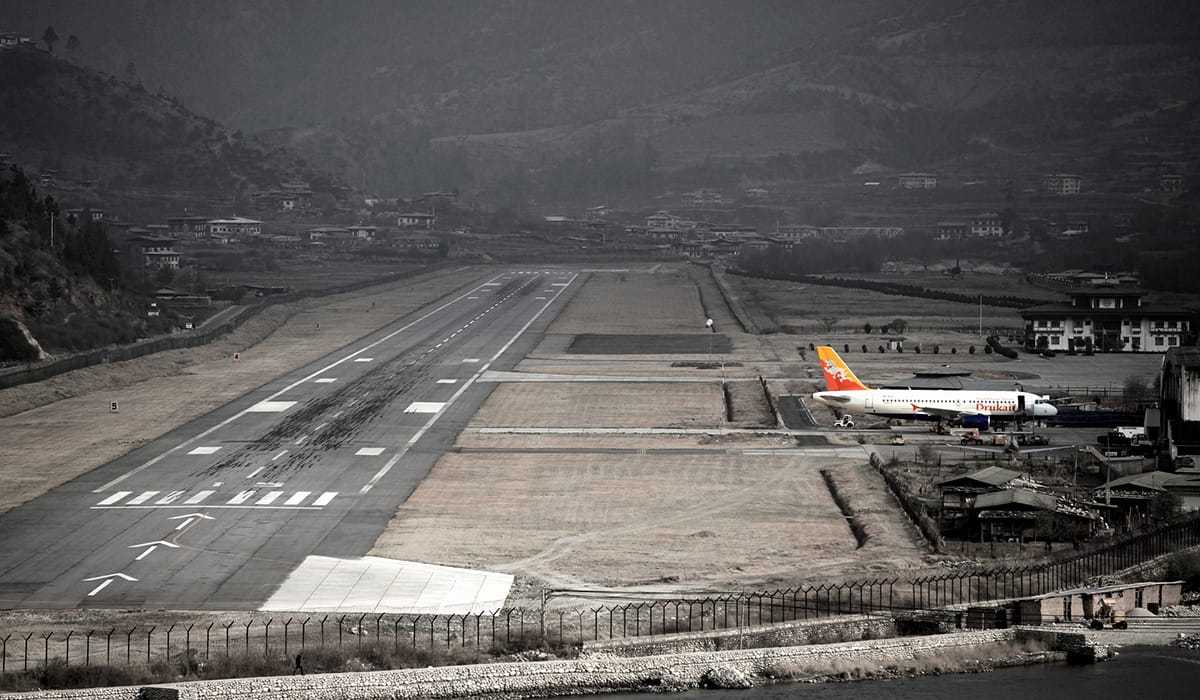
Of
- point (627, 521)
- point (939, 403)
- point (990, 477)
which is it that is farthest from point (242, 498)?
point (939, 403)

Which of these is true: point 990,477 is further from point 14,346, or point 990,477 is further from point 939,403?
point 14,346

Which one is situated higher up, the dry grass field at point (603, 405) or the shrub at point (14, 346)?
the shrub at point (14, 346)

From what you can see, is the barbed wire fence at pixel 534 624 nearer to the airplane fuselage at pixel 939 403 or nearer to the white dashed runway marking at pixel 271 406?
the airplane fuselage at pixel 939 403

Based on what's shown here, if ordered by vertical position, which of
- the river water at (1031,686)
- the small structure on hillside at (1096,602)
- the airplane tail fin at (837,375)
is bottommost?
the river water at (1031,686)

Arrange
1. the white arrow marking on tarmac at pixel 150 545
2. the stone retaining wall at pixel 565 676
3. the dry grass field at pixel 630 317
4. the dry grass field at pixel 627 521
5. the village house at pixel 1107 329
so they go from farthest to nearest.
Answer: the dry grass field at pixel 630 317, the village house at pixel 1107 329, the white arrow marking on tarmac at pixel 150 545, the dry grass field at pixel 627 521, the stone retaining wall at pixel 565 676

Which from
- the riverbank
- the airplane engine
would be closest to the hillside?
the airplane engine

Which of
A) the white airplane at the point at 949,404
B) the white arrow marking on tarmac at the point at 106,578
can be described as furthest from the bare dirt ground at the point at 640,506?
the white arrow marking on tarmac at the point at 106,578
